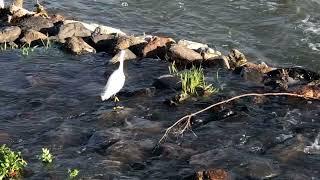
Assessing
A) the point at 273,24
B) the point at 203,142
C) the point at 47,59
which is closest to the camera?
the point at 203,142

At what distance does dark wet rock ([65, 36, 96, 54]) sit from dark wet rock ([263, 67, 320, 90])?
13.8 ft

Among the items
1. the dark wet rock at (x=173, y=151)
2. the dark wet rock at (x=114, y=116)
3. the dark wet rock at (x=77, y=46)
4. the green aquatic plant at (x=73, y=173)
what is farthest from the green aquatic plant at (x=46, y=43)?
the green aquatic plant at (x=73, y=173)

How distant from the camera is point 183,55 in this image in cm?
1205

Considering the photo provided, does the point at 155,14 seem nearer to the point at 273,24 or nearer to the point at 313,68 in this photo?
the point at 273,24

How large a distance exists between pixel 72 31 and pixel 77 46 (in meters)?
0.99

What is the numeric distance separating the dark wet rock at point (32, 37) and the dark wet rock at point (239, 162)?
6.54 m

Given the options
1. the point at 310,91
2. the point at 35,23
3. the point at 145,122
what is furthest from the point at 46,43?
the point at 310,91

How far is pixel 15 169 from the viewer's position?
24.6 feet

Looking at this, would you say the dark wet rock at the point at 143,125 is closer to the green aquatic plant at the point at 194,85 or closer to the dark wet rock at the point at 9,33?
the green aquatic plant at the point at 194,85

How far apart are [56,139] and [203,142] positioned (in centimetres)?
230

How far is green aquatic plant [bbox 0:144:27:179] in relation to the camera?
731 cm

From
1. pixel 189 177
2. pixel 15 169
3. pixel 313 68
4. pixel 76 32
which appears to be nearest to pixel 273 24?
pixel 313 68

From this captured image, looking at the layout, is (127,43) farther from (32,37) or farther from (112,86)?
(112,86)

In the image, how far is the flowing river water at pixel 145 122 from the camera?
7992 mm
